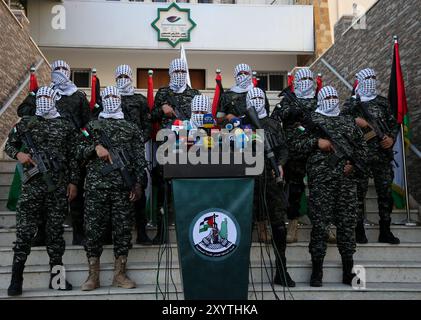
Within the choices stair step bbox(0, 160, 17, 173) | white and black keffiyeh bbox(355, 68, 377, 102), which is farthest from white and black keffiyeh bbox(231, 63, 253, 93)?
stair step bbox(0, 160, 17, 173)

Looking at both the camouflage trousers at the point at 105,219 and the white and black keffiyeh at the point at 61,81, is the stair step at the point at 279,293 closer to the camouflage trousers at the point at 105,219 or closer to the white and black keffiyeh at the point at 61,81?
the camouflage trousers at the point at 105,219

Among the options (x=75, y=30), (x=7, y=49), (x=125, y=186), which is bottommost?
(x=125, y=186)

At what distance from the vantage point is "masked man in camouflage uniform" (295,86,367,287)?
411 centimetres

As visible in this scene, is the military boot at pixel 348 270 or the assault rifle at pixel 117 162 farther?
the military boot at pixel 348 270

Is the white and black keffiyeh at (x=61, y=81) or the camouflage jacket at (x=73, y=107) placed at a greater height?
the white and black keffiyeh at (x=61, y=81)

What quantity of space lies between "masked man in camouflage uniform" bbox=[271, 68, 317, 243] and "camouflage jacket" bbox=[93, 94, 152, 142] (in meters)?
1.34

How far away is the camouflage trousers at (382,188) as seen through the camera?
15.8 ft

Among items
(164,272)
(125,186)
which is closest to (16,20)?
(125,186)

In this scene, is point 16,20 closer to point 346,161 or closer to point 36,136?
point 36,136

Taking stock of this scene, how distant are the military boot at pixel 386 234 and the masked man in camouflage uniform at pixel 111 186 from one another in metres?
2.55

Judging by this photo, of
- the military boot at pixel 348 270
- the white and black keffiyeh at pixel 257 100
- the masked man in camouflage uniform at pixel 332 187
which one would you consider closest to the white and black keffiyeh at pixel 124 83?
the white and black keffiyeh at pixel 257 100

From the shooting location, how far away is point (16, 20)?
760 centimetres
